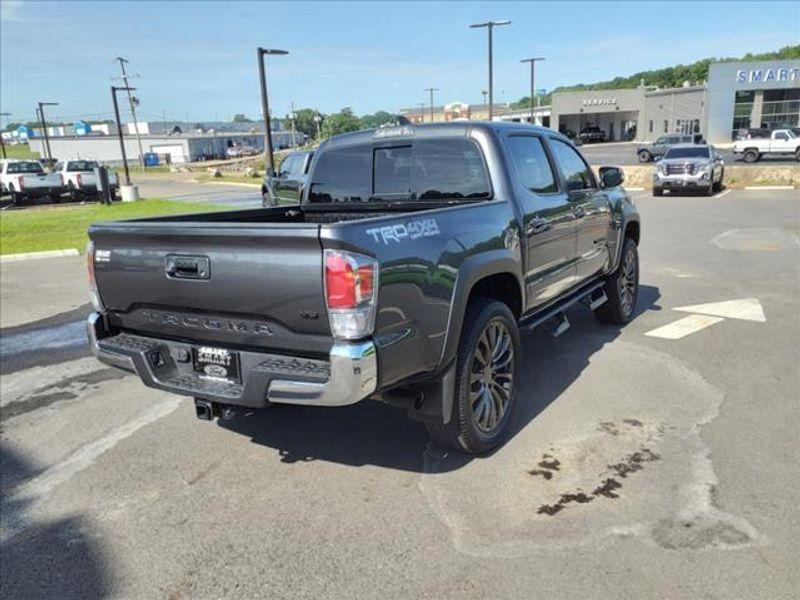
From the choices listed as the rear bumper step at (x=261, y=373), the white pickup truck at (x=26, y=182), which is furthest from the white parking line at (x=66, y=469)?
the white pickup truck at (x=26, y=182)

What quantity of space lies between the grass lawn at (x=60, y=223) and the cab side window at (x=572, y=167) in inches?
408

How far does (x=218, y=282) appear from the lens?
10.6 ft

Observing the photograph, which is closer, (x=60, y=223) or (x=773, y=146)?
(x=60, y=223)

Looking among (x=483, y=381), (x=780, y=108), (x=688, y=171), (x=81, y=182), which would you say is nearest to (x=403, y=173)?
(x=483, y=381)

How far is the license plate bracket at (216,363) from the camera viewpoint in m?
3.30

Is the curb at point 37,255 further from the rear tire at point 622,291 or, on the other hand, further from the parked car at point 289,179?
the rear tire at point 622,291

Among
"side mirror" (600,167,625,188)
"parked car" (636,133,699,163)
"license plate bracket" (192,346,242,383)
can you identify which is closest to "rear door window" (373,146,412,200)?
"license plate bracket" (192,346,242,383)

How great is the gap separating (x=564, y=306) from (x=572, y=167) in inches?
49.7

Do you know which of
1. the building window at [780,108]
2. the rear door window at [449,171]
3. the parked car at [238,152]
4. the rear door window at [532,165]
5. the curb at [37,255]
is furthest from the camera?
the parked car at [238,152]

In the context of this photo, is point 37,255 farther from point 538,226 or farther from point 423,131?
point 538,226

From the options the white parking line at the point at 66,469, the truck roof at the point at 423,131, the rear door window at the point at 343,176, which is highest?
the truck roof at the point at 423,131

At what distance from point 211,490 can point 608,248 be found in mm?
4238

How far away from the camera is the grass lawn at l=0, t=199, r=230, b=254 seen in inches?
566

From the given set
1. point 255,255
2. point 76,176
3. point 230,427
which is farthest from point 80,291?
point 76,176
